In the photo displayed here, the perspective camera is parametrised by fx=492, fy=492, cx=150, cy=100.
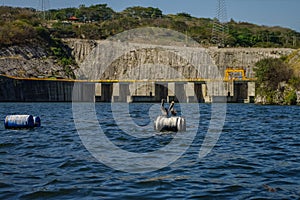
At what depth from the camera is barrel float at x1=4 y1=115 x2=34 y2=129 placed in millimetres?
32688

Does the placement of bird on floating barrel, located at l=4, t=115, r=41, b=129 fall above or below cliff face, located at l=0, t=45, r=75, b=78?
below

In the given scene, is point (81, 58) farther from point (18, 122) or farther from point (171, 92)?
point (18, 122)

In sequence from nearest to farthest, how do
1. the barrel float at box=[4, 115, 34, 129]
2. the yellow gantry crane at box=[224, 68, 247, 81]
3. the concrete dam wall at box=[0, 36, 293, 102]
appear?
the barrel float at box=[4, 115, 34, 129] < the concrete dam wall at box=[0, 36, 293, 102] < the yellow gantry crane at box=[224, 68, 247, 81]

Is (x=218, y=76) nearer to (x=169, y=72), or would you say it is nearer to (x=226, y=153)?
(x=169, y=72)

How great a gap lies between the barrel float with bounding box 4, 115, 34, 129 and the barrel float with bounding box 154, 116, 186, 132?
946 cm

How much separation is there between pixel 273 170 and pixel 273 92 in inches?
2932

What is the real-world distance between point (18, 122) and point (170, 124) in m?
10.9

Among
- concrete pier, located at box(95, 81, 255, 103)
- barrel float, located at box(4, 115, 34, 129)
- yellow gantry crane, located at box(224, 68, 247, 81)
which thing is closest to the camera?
barrel float, located at box(4, 115, 34, 129)

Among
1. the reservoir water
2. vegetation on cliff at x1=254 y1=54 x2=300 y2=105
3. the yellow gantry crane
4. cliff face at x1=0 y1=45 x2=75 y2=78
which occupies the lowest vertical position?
the reservoir water

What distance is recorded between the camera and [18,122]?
32.9m

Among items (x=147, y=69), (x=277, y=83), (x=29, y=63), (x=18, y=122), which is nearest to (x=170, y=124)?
(x=18, y=122)

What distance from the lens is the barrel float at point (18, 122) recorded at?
32.7 meters

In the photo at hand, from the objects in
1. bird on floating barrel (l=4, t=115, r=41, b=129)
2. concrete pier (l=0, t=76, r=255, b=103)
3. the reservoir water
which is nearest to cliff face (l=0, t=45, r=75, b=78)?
concrete pier (l=0, t=76, r=255, b=103)

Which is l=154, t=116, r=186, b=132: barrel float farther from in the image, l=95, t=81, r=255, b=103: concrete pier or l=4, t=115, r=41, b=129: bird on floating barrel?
l=95, t=81, r=255, b=103: concrete pier
